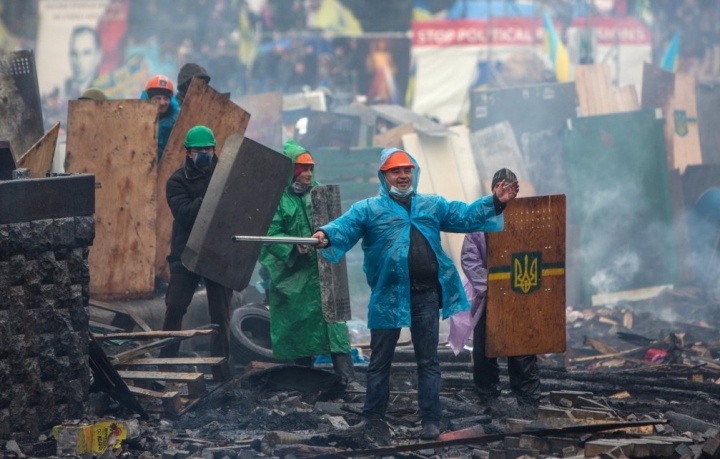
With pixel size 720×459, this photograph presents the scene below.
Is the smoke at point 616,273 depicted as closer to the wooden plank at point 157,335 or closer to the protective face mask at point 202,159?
the protective face mask at point 202,159

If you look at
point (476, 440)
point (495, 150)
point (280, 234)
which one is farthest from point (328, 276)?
point (495, 150)

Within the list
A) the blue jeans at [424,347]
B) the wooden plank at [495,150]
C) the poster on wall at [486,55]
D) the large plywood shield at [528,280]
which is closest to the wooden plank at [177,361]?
the blue jeans at [424,347]

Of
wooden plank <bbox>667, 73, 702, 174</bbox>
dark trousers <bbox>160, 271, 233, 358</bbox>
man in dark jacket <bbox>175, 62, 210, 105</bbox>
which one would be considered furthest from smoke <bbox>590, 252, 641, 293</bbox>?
dark trousers <bbox>160, 271, 233, 358</bbox>

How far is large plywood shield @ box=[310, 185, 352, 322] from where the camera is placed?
25.8ft

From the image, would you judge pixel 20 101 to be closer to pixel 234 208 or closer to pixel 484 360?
pixel 234 208

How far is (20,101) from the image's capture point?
9.61 metres

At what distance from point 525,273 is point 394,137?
29.1 ft

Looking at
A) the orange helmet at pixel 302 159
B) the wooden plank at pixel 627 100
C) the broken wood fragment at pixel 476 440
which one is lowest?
the broken wood fragment at pixel 476 440

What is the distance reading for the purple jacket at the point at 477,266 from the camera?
7.58m

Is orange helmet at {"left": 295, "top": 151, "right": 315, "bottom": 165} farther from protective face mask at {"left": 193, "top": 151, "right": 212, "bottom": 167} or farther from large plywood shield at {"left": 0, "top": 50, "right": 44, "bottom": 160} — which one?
large plywood shield at {"left": 0, "top": 50, "right": 44, "bottom": 160}

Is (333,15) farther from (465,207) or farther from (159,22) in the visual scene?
(465,207)

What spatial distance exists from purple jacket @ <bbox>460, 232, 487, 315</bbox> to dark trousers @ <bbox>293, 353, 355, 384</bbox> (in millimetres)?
1171

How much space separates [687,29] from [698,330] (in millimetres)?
20178

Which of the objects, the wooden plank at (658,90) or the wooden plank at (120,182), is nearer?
the wooden plank at (120,182)
